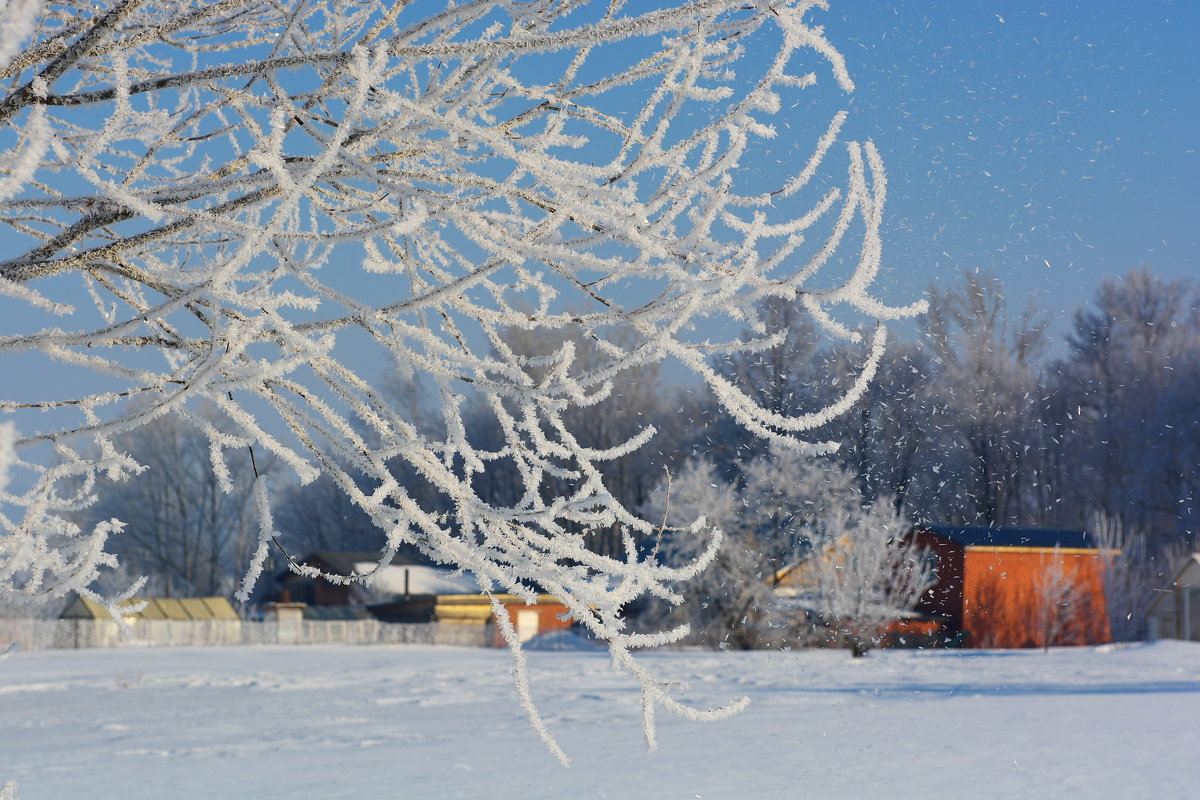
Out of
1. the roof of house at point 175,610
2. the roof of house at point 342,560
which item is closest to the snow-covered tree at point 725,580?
the roof of house at point 342,560

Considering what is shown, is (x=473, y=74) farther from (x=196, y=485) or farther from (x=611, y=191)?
(x=196, y=485)

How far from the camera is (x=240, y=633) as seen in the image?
129ft

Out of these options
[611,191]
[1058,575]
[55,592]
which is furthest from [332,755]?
[1058,575]

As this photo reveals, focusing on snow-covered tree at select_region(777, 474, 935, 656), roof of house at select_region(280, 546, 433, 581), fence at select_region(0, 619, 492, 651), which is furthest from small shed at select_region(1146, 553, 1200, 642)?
roof of house at select_region(280, 546, 433, 581)

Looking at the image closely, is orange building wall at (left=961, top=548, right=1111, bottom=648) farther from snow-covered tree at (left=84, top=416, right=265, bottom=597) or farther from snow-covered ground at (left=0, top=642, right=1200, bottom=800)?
snow-covered tree at (left=84, top=416, right=265, bottom=597)

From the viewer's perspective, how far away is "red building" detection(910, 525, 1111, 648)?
27.5m

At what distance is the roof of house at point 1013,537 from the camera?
27266 millimetres

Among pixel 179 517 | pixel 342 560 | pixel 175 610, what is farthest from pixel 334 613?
pixel 179 517

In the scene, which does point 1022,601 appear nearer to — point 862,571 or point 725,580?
point 862,571

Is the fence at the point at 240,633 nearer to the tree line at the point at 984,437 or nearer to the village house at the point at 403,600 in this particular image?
the village house at the point at 403,600

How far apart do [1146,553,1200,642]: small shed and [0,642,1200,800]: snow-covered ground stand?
5.10m

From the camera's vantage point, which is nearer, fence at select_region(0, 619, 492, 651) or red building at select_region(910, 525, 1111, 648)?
red building at select_region(910, 525, 1111, 648)

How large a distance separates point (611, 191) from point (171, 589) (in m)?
48.9

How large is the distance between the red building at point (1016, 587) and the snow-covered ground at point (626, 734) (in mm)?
4614
